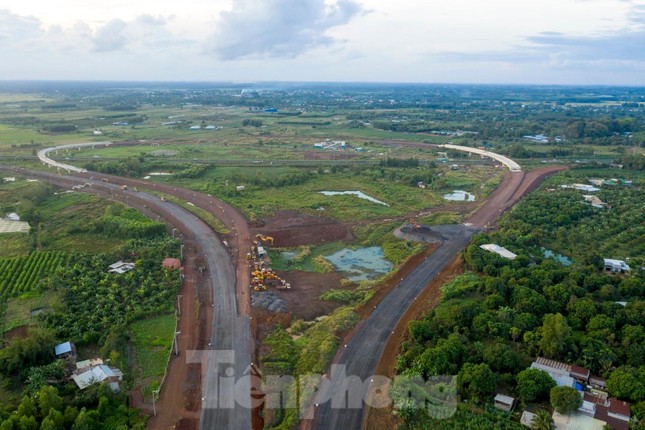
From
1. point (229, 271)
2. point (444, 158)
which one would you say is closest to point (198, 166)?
point (229, 271)

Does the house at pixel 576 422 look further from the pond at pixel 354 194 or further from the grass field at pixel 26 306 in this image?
the pond at pixel 354 194

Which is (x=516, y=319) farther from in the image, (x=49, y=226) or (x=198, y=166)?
(x=198, y=166)

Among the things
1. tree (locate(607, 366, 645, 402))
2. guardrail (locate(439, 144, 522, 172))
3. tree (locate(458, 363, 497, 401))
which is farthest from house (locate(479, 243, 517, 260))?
guardrail (locate(439, 144, 522, 172))

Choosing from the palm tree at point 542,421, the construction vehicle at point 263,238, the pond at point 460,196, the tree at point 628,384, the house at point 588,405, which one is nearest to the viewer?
the palm tree at point 542,421

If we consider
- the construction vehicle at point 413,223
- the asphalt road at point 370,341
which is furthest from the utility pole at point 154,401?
the construction vehicle at point 413,223

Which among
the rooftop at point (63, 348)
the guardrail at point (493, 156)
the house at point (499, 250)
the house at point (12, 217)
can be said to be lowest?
the rooftop at point (63, 348)

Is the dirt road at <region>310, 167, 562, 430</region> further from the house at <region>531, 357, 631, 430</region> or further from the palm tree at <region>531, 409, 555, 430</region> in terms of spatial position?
the house at <region>531, 357, 631, 430</region>
